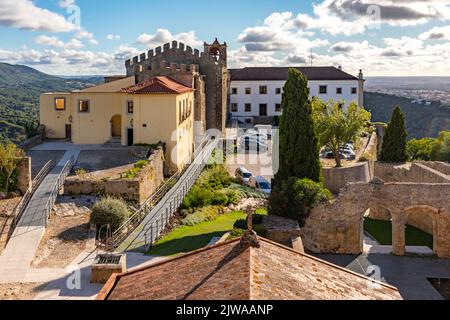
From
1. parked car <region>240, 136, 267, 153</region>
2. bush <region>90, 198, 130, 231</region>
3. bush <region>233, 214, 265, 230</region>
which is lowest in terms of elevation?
bush <region>233, 214, 265, 230</region>

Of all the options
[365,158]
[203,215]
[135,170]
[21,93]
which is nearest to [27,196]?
[135,170]

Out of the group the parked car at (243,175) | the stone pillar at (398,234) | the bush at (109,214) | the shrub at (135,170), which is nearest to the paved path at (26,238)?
the bush at (109,214)

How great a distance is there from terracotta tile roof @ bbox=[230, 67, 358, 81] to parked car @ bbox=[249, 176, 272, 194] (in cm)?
2865

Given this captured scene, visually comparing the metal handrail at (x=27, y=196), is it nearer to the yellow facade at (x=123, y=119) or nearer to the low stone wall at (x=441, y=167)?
the yellow facade at (x=123, y=119)

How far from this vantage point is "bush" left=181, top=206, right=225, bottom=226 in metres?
25.3

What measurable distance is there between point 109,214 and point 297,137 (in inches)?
378

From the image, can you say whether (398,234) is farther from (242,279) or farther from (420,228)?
(242,279)

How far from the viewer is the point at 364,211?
77.5 feet

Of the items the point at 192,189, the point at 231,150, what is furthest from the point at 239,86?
the point at 192,189

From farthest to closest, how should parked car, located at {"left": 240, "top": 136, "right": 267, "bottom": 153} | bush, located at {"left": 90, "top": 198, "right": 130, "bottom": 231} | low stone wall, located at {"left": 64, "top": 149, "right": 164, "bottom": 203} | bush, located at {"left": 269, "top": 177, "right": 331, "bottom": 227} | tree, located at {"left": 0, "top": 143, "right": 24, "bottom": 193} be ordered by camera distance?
parked car, located at {"left": 240, "top": 136, "right": 267, "bottom": 153}
low stone wall, located at {"left": 64, "top": 149, "right": 164, "bottom": 203}
bush, located at {"left": 269, "top": 177, "right": 331, "bottom": 227}
tree, located at {"left": 0, "top": 143, "right": 24, "bottom": 193}
bush, located at {"left": 90, "top": 198, "right": 130, "bottom": 231}

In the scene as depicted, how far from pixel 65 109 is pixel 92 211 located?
17052 millimetres

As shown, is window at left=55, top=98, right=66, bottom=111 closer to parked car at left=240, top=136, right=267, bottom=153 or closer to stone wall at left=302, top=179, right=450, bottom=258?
parked car at left=240, top=136, right=267, bottom=153

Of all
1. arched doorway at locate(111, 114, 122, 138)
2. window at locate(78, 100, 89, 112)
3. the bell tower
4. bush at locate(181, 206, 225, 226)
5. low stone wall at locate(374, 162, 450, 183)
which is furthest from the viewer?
the bell tower

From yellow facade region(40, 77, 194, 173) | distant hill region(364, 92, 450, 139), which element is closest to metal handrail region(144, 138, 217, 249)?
yellow facade region(40, 77, 194, 173)
